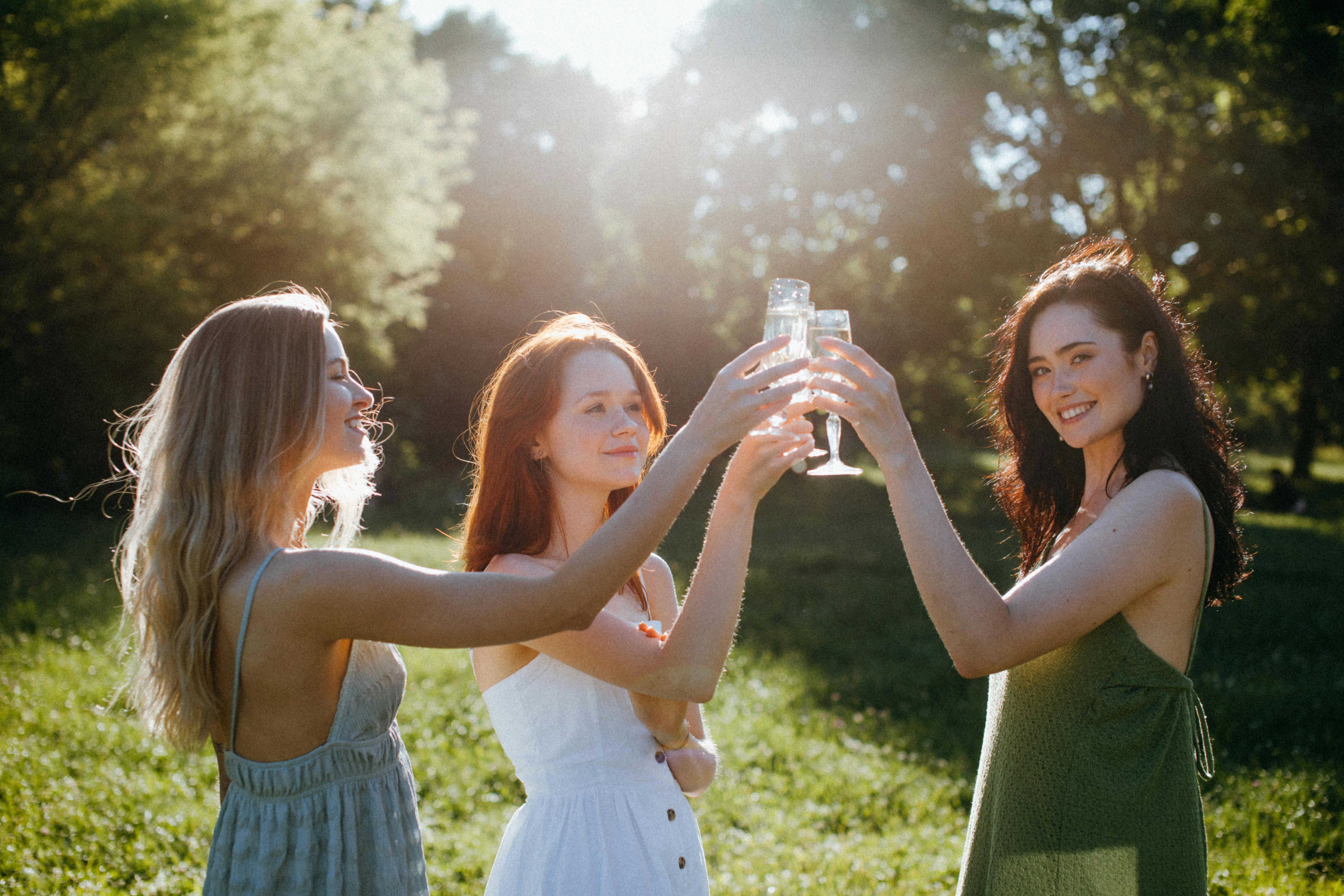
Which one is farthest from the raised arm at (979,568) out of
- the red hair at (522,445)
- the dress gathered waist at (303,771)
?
the dress gathered waist at (303,771)

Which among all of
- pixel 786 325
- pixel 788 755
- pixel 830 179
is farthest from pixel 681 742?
pixel 830 179

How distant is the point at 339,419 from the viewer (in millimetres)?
2328

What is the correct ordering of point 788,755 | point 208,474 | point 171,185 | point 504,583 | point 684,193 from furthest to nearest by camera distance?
point 684,193
point 171,185
point 788,755
point 208,474
point 504,583

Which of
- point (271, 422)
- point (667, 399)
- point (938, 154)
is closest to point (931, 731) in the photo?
point (271, 422)

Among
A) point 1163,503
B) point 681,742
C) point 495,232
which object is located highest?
point 495,232

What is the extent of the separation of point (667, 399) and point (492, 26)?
2406 centimetres

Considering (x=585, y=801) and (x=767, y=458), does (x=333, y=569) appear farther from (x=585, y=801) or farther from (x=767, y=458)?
(x=767, y=458)

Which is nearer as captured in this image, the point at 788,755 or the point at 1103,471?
the point at 1103,471

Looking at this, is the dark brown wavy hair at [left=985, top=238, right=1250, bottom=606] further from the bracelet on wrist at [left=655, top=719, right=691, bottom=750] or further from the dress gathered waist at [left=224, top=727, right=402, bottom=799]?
the dress gathered waist at [left=224, top=727, right=402, bottom=799]

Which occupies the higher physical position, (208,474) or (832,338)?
(832,338)

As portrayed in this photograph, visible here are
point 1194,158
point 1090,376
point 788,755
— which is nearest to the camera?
point 1090,376

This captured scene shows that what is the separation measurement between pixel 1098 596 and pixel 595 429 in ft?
4.43

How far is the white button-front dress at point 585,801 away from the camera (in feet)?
7.98

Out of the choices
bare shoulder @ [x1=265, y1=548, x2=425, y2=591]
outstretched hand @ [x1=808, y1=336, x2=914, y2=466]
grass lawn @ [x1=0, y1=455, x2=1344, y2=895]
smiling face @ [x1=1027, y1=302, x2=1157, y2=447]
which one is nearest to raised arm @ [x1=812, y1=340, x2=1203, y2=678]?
outstretched hand @ [x1=808, y1=336, x2=914, y2=466]
